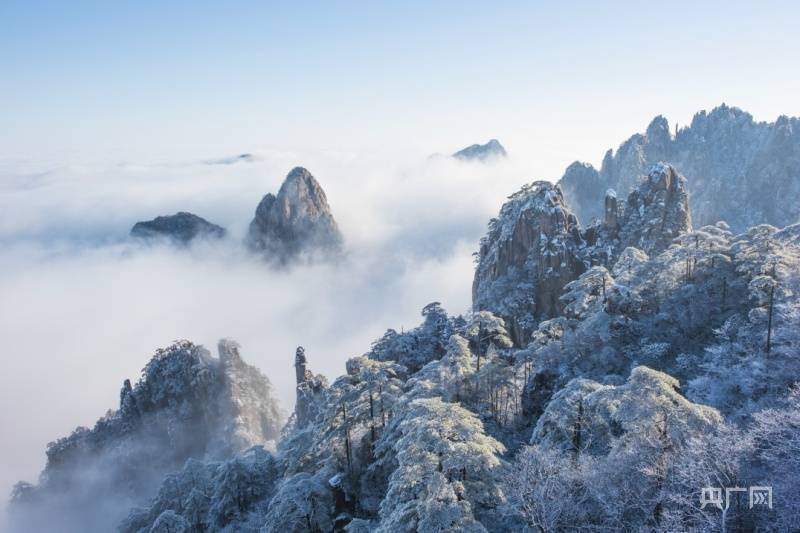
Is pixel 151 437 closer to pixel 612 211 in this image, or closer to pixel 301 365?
pixel 301 365

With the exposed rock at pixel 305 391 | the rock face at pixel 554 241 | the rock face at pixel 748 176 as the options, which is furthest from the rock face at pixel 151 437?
the rock face at pixel 748 176

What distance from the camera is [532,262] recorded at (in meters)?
82.2

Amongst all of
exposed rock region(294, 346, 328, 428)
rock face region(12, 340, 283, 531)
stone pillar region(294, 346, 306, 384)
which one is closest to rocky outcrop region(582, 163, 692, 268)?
exposed rock region(294, 346, 328, 428)

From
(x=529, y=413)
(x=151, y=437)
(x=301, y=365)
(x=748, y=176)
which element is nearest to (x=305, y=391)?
(x=301, y=365)

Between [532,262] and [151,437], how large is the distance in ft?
286

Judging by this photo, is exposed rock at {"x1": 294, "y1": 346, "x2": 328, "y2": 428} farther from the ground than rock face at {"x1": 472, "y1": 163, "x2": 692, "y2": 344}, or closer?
closer

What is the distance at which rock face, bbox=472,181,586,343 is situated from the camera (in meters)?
79.1

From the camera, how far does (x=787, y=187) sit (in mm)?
161875

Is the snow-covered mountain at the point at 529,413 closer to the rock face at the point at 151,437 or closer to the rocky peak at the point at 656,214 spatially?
the rocky peak at the point at 656,214

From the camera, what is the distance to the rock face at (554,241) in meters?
79.7

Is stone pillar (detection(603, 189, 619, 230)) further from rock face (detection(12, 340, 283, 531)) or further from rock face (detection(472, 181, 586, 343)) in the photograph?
rock face (detection(12, 340, 283, 531))

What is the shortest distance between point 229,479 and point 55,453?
77.6m

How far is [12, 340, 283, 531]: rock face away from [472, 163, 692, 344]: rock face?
5788cm

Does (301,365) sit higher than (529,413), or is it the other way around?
(301,365)
